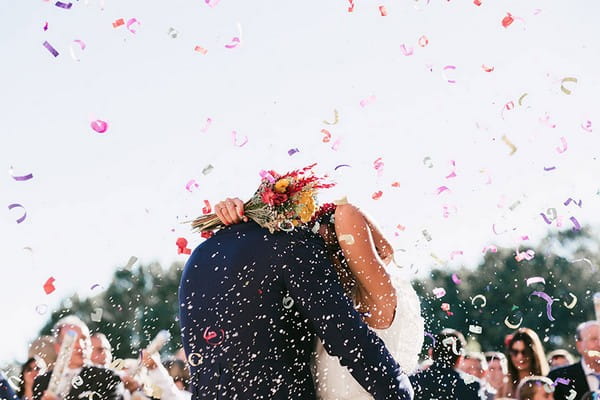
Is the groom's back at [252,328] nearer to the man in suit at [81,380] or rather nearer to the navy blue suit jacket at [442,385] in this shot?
the navy blue suit jacket at [442,385]

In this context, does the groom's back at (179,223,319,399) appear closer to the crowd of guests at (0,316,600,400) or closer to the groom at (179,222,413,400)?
the groom at (179,222,413,400)

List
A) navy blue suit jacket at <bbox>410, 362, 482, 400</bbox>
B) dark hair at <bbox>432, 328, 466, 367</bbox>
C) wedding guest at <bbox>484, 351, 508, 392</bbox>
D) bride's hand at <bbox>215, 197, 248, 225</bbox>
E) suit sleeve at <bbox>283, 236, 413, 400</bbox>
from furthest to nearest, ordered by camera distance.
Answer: wedding guest at <bbox>484, 351, 508, 392</bbox>, dark hair at <bbox>432, 328, 466, 367</bbox>, navy blue suit jacket at <bbox>410, 362, 482, 400</bbox>, bride's hand at <bbox>215, 197, 248, 225</bbox>, suit sleeve at <bbox>283, 236, 413, 400</bbox>

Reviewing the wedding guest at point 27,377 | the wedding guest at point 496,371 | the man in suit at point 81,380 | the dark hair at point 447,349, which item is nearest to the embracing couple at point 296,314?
the man in suit at point 81,380

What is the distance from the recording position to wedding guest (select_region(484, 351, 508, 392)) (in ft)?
35.2

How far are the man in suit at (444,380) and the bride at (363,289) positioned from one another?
3.45 meters

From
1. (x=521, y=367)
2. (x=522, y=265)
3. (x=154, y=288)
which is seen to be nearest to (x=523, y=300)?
(x=522, y=265)

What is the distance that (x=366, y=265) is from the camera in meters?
4.26

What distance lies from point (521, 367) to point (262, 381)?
5.86 meters

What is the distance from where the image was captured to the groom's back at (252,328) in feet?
13.6

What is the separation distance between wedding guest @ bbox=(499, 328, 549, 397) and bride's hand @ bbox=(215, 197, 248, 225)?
5.51 metres

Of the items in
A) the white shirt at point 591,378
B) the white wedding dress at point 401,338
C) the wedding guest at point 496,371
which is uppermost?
the white wedding dress at point 401,338

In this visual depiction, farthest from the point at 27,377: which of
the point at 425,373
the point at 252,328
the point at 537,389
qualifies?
the point at 252,328

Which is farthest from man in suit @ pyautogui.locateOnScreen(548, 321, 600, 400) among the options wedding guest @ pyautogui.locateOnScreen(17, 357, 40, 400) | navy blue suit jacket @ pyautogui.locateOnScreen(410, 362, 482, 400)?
wedding guest @ pyautogui.locateOnScreen(17, 357, 40, 400)

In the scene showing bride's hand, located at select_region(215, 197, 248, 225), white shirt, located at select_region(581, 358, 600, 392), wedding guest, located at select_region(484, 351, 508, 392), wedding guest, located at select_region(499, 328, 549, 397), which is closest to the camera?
bride's hand, located at select_region(215, 197, 248, 225)
